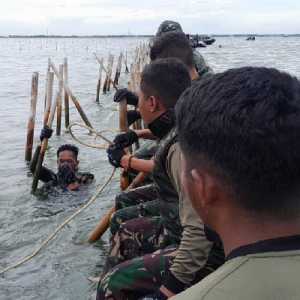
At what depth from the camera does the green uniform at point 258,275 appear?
129cm

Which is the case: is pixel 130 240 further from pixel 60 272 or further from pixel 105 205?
pixel 105 205

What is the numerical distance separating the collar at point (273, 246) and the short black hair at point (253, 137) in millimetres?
68

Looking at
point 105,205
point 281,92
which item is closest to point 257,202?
point 281,92

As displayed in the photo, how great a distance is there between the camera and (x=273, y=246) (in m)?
1.40

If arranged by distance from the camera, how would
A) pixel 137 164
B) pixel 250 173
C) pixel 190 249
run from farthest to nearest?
1. pixel 137 164
2. pixel 190 249
3. pixel 250 173

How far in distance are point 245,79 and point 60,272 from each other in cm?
509

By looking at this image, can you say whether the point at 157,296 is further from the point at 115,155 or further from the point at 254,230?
the point at 254,230

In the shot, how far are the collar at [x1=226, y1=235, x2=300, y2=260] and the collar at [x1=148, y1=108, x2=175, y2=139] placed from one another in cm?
245

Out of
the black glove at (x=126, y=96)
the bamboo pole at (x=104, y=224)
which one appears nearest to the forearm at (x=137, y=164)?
the black glove at (x=126, y=96)

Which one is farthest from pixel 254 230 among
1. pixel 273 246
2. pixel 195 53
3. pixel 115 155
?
pixel 195 53

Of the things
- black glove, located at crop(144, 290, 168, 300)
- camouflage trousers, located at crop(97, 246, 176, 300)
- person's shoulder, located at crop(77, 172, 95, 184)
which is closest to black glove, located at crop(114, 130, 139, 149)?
camouflage trousers, located at crop(97, 246, 176, 300)

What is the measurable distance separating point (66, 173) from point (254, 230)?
7.89m

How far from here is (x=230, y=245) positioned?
1524mm

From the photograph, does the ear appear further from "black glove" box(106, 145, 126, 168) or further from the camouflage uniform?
the camouflage uniform
